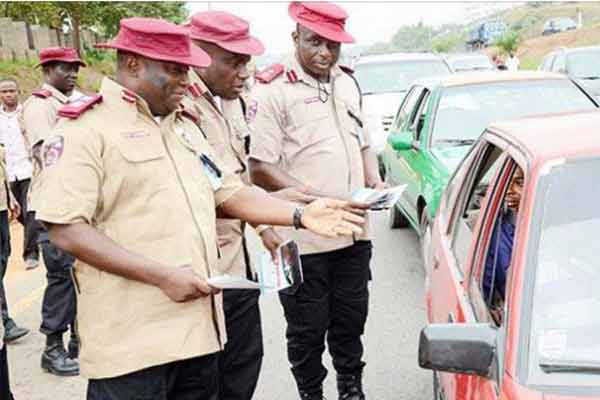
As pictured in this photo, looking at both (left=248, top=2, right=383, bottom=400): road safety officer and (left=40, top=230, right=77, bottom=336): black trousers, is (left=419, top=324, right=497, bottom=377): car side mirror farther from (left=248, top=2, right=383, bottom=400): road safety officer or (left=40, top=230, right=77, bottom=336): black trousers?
(left=40, top=230, right=77, bottom=336): black trousers

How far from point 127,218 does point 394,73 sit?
371 inches

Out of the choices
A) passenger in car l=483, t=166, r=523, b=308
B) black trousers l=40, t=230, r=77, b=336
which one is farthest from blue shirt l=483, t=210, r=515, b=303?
black trousers l=40, t=230, r=77, b=336

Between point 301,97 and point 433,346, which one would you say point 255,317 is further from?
point 433,346

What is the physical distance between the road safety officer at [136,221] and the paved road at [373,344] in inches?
73.3

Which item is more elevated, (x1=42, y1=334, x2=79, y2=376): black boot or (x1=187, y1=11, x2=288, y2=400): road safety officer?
(x1=187, y1=11, x2=288, y2=400): road safety officer

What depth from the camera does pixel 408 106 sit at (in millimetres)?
7160

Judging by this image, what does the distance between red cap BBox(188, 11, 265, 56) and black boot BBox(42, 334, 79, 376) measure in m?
2.34

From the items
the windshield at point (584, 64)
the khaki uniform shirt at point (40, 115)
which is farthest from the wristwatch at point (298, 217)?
the windshield at point (584, 64)

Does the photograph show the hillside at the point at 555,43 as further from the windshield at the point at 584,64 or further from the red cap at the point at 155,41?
the red cap at the point at 155,41

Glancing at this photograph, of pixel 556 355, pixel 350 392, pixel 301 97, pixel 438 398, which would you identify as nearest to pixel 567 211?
pixel 556 355

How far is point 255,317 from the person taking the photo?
3.17m

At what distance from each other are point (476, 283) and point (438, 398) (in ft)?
2.23

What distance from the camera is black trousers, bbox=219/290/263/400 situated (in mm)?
3088

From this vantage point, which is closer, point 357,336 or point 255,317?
point 255,317
